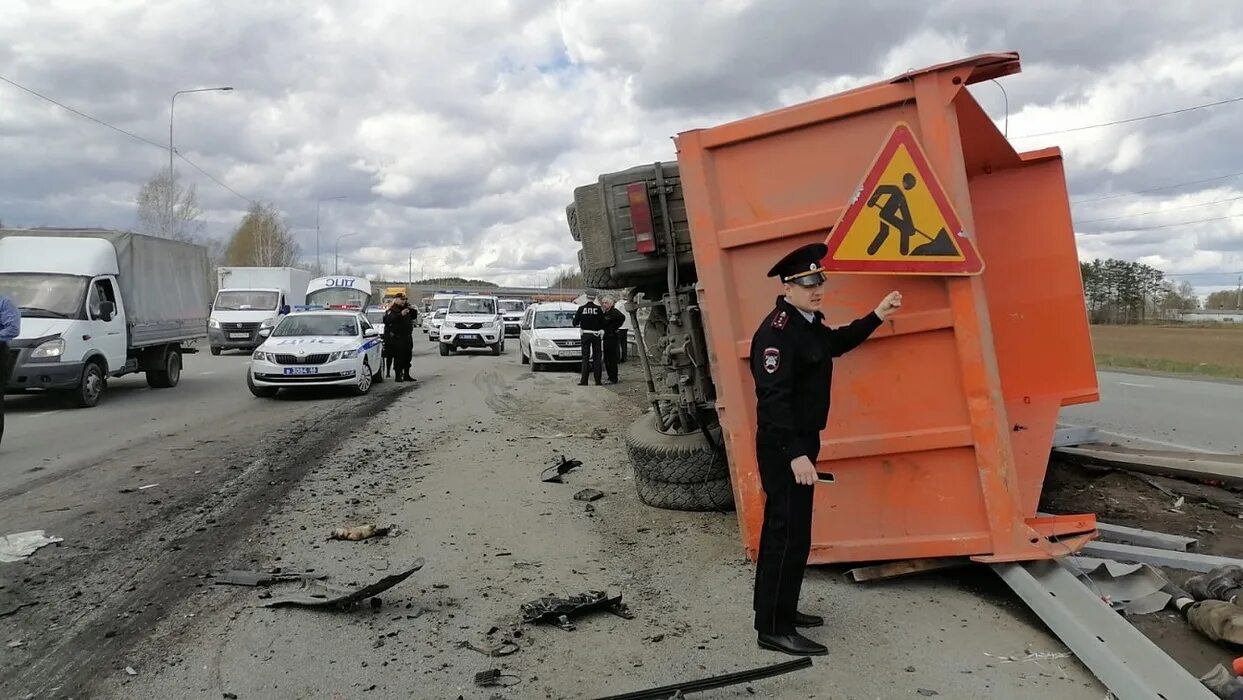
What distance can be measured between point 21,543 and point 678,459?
4372mm

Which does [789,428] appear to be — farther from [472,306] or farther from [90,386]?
[472,306]

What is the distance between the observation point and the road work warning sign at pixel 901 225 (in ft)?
13.5

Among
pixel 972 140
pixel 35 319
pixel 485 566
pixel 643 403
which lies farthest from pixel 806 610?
pixel 35 319

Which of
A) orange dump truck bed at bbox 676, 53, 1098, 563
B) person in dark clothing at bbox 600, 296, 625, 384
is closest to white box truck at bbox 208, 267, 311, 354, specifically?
person in dark clothing at bbox 600, 296, 625, 384

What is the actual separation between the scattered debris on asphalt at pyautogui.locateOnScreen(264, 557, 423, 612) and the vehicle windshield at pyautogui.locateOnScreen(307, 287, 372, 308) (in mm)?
33733

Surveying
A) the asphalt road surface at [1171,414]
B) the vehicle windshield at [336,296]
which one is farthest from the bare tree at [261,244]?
the asphalt road surface at [1171,414]

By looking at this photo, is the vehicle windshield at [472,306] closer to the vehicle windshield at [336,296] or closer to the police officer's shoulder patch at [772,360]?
the vehicle windshield at [336,296]

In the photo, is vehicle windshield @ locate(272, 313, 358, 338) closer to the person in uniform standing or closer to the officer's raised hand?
the person in uniform standing

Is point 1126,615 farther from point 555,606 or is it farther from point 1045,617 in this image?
point 555,606

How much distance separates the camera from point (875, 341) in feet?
14.1

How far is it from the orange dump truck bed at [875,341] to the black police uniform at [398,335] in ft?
43.6

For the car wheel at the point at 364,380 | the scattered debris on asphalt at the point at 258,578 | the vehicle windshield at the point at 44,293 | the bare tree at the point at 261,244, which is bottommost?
the scattered debris on asphalt at the point at 258,578

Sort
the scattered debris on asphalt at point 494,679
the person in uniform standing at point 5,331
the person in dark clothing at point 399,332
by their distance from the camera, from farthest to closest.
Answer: the person in dark clothing at point 399,332
the person in uniform standing at point 5,331
the scattered debris on asphalt at point 494,679

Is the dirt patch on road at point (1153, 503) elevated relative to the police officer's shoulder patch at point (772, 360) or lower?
lower
